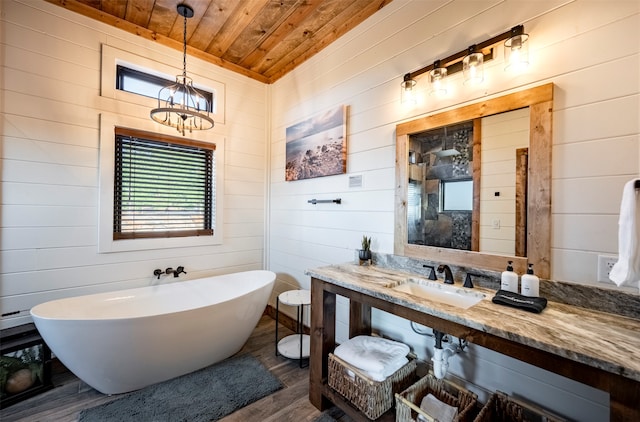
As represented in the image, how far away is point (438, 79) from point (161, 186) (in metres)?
2.59

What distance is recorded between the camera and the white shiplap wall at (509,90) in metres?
1.19

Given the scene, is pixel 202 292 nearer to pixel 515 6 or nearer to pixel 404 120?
pixel 404 120

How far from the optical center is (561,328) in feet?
3.31

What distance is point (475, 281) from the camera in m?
1.54

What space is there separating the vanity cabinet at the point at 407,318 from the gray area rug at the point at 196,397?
1.49 ft

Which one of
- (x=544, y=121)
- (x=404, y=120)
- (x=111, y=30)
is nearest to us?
(x=544, y=121)

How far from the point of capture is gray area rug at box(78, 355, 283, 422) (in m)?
1.68

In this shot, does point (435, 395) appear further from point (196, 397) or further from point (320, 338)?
point (196, 397)

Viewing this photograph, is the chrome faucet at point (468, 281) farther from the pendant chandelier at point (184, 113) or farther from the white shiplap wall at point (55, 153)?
the white shiplap wall at point (55, 153)

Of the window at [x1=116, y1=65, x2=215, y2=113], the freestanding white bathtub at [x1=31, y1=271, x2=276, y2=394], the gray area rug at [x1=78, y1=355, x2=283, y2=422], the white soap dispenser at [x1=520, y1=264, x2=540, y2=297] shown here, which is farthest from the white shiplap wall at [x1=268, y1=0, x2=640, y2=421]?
the window at [x1=116, y1=65, x2=215, y2=113]

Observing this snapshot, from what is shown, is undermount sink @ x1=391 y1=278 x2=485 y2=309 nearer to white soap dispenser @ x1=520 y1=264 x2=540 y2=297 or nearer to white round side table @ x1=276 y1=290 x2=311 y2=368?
white soap dispenser @ x1=520 y1=264 x2=540 y2=297

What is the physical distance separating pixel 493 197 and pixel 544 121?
43cm

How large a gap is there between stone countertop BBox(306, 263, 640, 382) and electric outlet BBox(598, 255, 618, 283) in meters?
0.15

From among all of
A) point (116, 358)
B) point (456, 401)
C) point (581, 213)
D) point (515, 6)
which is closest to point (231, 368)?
point (116, 358)
